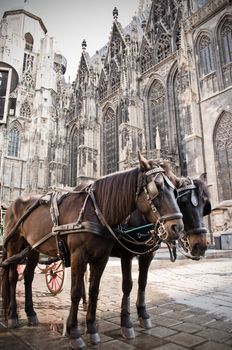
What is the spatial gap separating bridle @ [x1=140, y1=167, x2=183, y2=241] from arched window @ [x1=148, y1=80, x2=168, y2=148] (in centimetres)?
1728

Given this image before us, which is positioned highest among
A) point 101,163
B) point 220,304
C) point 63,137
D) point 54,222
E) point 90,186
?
point 63,137

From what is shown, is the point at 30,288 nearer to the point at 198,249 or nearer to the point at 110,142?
the point at 198,249

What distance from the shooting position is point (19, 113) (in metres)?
32.0

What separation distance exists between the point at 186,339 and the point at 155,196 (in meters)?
1.52

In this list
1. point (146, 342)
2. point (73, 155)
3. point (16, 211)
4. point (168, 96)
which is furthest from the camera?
point (73, 155)

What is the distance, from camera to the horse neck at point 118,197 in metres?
2.62

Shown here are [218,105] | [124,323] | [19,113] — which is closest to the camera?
[124,323]

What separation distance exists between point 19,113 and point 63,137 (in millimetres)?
6979

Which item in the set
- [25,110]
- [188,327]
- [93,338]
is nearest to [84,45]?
[25,110]

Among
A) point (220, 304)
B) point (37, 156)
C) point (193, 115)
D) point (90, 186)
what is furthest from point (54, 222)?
point (37, 156)

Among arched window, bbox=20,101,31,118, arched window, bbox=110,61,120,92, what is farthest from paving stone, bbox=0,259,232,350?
arched window, bbox=20,101,31,118

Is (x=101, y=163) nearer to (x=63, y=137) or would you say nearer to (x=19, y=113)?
(x=63, y=137)

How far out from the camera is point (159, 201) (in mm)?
2352

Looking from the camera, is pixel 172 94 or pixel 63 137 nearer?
pixel 172 94
